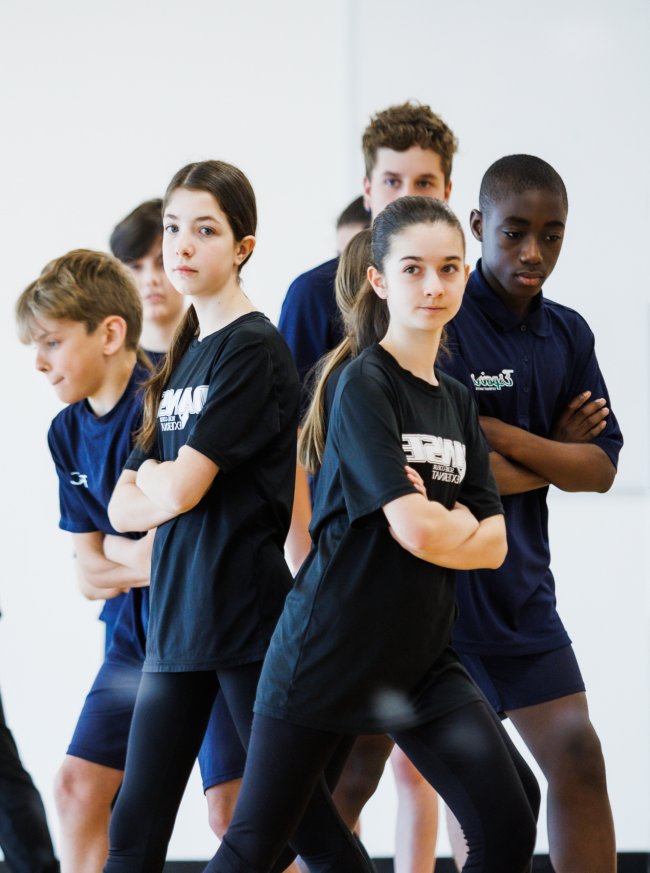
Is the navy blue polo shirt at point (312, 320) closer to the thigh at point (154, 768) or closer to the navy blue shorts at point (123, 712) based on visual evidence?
the navy blue shorts at point (123, 712)

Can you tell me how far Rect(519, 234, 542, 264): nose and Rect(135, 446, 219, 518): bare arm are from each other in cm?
75

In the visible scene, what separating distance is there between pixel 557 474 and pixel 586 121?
162 cm

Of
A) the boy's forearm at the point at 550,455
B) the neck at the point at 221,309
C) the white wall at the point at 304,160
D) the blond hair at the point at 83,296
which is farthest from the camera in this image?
the white wall at the point at 304,160

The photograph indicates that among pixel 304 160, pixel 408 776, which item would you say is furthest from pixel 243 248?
pixel 304 160

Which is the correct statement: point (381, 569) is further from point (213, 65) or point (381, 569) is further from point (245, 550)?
point (213, 65)

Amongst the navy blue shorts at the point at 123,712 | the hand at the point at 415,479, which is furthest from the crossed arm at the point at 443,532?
the navy blue shorts at the point at 123,712

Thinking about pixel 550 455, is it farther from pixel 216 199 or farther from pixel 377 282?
pixel 216 199

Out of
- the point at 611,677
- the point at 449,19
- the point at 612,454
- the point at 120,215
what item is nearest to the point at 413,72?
the point at 449,19

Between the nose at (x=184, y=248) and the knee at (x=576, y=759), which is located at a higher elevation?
the nose at (x=184, y=248)

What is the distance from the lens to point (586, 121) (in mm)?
3529

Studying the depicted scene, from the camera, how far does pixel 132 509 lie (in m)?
2.16

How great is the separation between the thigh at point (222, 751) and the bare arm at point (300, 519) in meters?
0.47

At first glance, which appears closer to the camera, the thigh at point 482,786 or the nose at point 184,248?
the thigh at point 482,786

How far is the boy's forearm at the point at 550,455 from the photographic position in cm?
228
